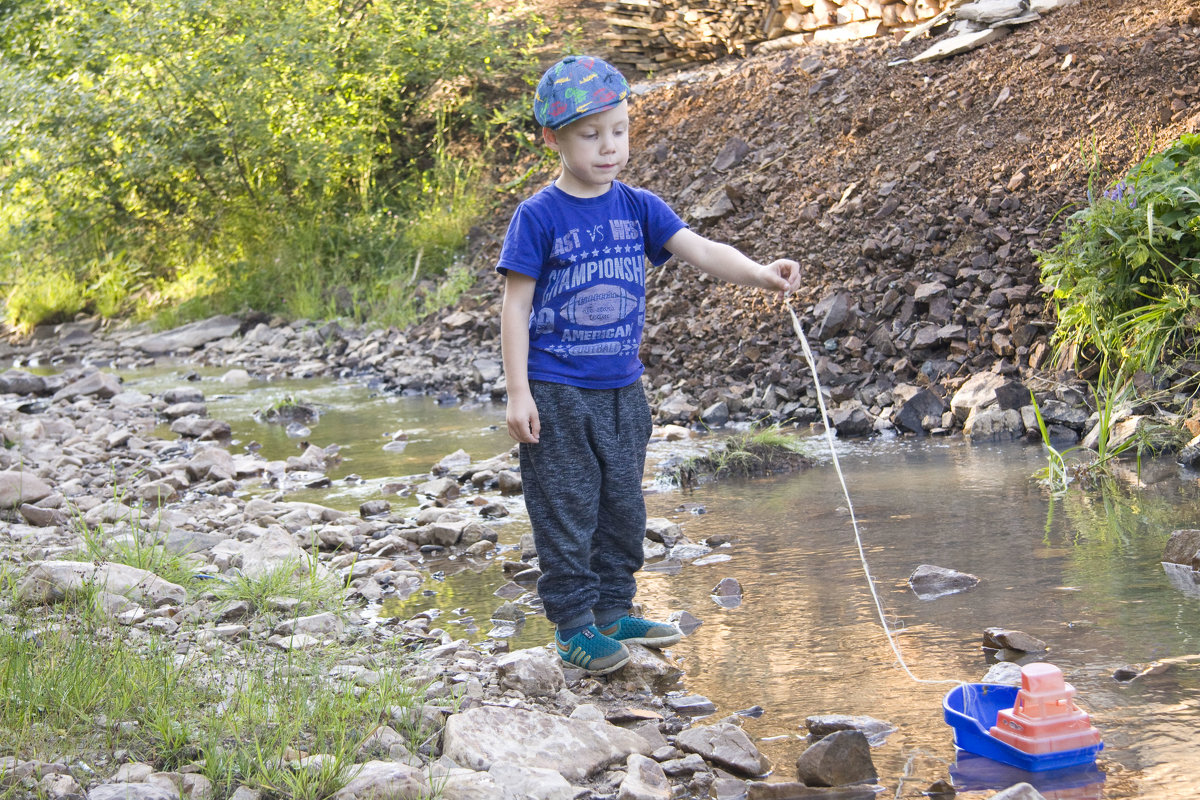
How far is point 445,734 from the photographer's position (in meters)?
2.41

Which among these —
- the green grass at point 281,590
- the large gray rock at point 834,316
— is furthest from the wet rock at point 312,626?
the large gray rock at point 834,316

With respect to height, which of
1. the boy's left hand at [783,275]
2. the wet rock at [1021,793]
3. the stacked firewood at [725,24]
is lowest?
the wet rock at [1021,793]

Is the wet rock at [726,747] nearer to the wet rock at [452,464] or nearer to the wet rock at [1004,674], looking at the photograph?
the wet rock at [1004,674]

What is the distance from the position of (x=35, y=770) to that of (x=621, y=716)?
4.05 ft

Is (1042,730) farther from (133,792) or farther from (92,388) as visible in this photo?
(92,388)

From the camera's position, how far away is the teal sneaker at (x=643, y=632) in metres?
3.12

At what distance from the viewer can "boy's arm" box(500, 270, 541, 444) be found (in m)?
2.96

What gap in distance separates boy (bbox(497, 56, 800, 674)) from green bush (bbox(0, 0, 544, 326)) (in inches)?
331

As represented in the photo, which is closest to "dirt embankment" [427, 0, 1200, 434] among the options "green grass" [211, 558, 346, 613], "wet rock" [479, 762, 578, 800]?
"green grass" [211, 558, 346, 613]

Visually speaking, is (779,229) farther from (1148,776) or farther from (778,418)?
(1148,776)

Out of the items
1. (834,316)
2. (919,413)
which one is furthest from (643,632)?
(834,316)

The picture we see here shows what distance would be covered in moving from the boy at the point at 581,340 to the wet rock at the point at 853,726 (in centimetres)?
64

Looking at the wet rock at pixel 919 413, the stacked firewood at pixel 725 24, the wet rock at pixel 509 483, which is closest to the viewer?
the wet rock at pixel 509 483

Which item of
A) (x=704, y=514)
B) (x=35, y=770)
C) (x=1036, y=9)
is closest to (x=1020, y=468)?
(x=704, y=514)
